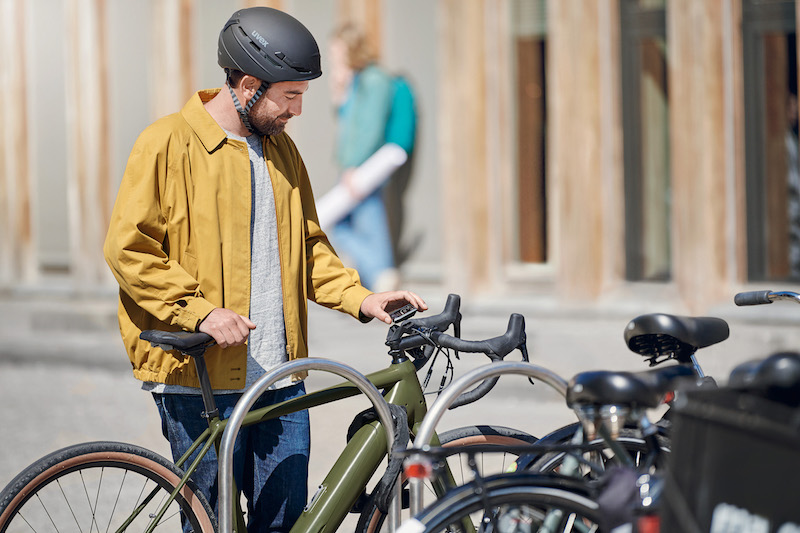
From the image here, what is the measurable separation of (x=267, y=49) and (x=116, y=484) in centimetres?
134

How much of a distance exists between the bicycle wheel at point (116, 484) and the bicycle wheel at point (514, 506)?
0.85m

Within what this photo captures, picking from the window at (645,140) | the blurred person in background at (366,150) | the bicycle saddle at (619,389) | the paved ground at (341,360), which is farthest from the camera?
the blurred person in background at (366,150)

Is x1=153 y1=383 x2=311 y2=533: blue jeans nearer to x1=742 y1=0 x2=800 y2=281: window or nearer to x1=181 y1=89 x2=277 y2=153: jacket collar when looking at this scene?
x1=181 y1=89 x2=277 y2=153: jacket collar

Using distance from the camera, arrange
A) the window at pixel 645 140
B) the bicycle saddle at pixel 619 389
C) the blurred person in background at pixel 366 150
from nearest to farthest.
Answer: the bicycle saddle at pixel 619 389
the window at pixel 645 140
the blurred person in background at pixel 366 150

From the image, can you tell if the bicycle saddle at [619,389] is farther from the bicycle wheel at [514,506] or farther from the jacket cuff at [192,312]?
the jacket cuff at [192,312]

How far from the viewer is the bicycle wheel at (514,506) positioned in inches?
101

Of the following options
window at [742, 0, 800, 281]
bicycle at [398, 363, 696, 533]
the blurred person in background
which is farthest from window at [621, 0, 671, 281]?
bicycle at [398, 363, 696, 533]

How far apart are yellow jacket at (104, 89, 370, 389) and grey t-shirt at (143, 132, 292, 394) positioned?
22 mm

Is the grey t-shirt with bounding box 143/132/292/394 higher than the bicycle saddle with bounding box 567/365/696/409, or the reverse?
the grey t-shirt with bounding box 143/132/292/394

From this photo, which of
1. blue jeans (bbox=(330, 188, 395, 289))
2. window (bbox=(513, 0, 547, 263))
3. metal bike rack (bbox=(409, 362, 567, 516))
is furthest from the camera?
blue jeans (bbox=(330, 188, 395, 289))

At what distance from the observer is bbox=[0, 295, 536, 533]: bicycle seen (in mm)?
3141

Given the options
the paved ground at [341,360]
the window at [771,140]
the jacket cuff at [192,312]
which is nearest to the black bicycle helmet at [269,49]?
the jacket cuff at [192,312]

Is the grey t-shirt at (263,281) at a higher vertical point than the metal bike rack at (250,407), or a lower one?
higher

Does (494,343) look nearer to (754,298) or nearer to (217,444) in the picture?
(217,444)
